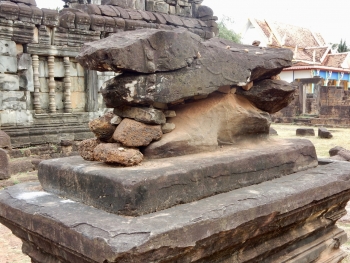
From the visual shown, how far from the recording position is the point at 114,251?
1.70 m

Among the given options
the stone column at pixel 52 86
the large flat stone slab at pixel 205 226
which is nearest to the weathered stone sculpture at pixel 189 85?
the large flat stone slab at pixel 205 226

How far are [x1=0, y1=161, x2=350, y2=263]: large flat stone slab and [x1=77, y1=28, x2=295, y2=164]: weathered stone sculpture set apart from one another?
1.67ft

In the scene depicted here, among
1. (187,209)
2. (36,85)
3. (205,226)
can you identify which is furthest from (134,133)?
(36,85)

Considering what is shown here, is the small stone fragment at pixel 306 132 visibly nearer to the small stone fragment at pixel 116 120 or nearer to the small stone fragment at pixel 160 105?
the small stone fragment at pixel 160 105

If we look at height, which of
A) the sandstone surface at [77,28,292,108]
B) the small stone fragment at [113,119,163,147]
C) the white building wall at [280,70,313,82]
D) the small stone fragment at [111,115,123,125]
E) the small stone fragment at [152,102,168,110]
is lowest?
the small stone fragment at [113,119,163,147]

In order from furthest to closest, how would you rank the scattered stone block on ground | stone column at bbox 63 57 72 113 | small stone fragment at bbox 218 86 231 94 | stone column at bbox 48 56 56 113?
stone column at bbox 63 57 72 113 → stone column at bbox 48 56 56 113 → the scattered stone block on ground → small stone fragment at bbox 218 86 231 94

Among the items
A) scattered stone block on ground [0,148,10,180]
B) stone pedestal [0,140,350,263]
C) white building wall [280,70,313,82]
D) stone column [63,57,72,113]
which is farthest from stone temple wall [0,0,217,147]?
white building wall [280,70,313,82]

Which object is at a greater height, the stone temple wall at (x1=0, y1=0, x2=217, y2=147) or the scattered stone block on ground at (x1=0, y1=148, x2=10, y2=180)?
the stone temple wall at (x1=0, y1=0, x2=217, y2=147)

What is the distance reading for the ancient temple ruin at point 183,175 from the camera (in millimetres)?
2008

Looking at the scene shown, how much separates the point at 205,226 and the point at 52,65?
7440 millimetres

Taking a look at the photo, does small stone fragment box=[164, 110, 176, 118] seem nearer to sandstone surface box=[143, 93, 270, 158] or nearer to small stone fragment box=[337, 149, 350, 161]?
sandstone surface box=[143, 93, 270, 158]

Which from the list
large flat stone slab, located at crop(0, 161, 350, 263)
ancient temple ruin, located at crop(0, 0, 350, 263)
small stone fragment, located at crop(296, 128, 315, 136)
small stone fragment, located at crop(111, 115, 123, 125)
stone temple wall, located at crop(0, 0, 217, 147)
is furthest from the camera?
small stone fragment, located at crop(296, 128, 315, 136)

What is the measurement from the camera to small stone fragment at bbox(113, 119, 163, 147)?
2424 millimetres

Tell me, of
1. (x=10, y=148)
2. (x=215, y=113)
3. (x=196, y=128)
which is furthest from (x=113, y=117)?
(x=10, y=148)
